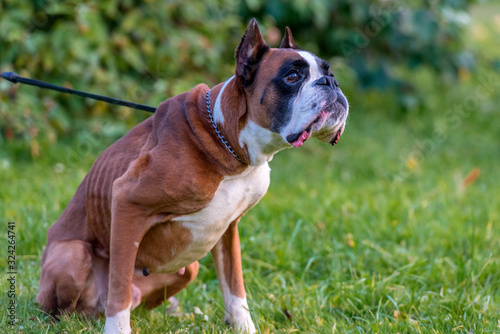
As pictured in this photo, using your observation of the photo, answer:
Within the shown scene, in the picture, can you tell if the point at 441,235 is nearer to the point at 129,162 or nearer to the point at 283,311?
the point at 283,311

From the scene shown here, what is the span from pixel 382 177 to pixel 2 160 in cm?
335

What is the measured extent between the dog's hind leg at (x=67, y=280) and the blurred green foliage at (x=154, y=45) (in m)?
2.75

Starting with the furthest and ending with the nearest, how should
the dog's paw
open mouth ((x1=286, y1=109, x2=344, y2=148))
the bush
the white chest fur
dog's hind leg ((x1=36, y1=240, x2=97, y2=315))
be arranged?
the bush → the dog's paw → dog's hind leg ((x1=36, y1=240, x2=97, y2=315)) → the white chest fur → open mouth ((x1=286, y1=109, x2=344, y2=148))

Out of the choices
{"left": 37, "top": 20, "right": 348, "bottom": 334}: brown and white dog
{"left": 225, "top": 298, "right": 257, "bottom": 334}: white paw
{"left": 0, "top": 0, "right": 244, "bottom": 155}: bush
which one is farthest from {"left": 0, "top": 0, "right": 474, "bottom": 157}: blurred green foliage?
{"left": 225, "top": 298, "right": 257, "bottom": 334}: white paw

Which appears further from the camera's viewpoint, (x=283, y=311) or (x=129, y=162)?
(x=283, y=311)

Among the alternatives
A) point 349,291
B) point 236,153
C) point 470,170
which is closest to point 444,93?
point 470,170

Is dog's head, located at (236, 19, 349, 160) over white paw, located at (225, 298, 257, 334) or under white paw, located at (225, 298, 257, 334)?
over

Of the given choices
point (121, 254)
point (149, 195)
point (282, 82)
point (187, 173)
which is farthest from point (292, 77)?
point (121, 254)

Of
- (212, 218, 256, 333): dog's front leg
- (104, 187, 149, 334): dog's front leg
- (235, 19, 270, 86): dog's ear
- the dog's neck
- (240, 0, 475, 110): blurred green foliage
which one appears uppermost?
(235, 19, 270, 86): dog's ear

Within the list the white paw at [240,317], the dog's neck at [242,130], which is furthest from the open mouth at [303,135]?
the white paw at [240,317]

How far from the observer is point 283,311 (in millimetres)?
2955

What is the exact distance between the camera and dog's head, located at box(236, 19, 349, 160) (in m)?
2.25

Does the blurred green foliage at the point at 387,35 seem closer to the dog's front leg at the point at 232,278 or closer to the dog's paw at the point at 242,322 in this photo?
the dog's front leg at the point at 232,278

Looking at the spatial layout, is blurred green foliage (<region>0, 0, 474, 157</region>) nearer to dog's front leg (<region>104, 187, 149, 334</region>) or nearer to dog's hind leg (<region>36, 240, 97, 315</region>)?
dog's hind leg (<region>36, 240, 97, 315</region>)
